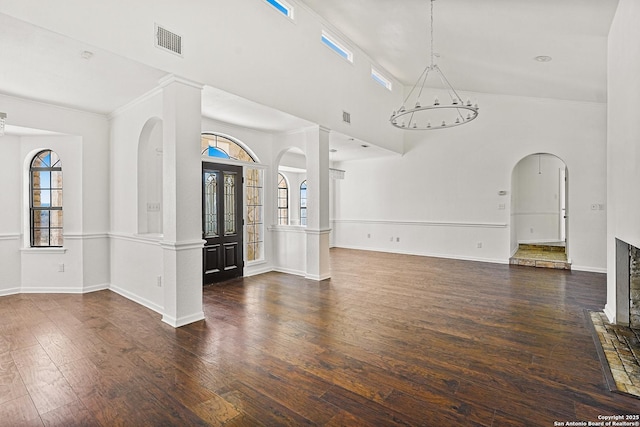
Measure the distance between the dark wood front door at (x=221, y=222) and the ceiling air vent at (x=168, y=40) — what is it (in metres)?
2.16

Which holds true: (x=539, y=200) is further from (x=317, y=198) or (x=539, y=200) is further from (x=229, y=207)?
(x=229, y=207)

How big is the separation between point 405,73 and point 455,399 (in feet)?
22.8

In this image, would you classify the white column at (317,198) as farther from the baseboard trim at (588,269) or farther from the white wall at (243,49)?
the baseboard trim at (588,269)

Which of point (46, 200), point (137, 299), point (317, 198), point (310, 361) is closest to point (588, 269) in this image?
point (317, 198)

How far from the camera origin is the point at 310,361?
109 inches

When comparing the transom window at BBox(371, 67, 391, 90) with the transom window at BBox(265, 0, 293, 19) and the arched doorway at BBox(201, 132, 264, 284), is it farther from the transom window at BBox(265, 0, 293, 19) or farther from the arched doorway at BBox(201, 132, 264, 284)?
the arched doorway at BBox(201, 132, 264, 284)

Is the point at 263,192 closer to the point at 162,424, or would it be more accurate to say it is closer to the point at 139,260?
the point at 139,260

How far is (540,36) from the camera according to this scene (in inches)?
166

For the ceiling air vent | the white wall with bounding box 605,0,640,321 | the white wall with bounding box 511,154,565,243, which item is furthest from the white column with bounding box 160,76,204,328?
the white wall with bounding box 511,154,565,243

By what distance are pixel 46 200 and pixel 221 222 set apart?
8.89 ft

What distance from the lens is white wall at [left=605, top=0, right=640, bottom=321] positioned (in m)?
2.72

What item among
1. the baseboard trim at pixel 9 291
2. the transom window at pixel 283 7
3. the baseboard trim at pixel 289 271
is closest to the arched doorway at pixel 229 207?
the baseboard trim at pixel 289 271

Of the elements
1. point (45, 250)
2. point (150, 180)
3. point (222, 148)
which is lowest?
point (45, 250)

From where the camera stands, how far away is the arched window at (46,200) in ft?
16.8
